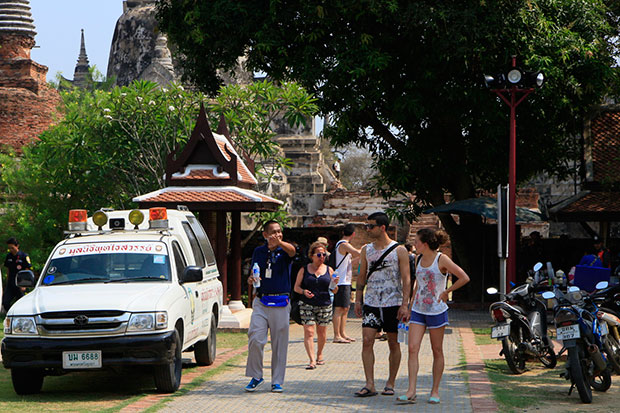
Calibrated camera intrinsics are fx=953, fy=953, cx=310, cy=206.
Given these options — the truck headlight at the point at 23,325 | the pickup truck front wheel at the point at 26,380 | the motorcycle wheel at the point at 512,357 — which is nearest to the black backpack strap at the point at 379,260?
the motorcycle wheel at the point at 512,357

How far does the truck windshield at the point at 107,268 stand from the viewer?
35.0ft

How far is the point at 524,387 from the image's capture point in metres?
10.8

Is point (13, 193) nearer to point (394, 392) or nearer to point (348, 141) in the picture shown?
point (348, 141)

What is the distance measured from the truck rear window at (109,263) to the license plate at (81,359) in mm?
1366

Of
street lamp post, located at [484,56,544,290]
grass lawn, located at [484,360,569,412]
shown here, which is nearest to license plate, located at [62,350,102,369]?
grass lawn, located at [484,360,569,412]

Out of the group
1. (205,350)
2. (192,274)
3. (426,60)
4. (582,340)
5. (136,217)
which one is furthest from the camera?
(426,60)

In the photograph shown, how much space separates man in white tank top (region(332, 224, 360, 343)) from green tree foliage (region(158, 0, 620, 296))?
5883mm

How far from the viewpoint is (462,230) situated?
2367 cm

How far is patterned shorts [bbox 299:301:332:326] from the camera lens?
1243cm

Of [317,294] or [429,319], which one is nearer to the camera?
[429,319]

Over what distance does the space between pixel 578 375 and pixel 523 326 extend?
2153 millimetres

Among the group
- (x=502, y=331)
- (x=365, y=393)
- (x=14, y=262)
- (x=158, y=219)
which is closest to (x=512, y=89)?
(x=502, y=331)

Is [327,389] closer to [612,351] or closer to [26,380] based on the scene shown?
[26,380]

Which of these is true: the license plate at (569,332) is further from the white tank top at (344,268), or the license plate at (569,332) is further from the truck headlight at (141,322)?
the white tank top at (344,268)
